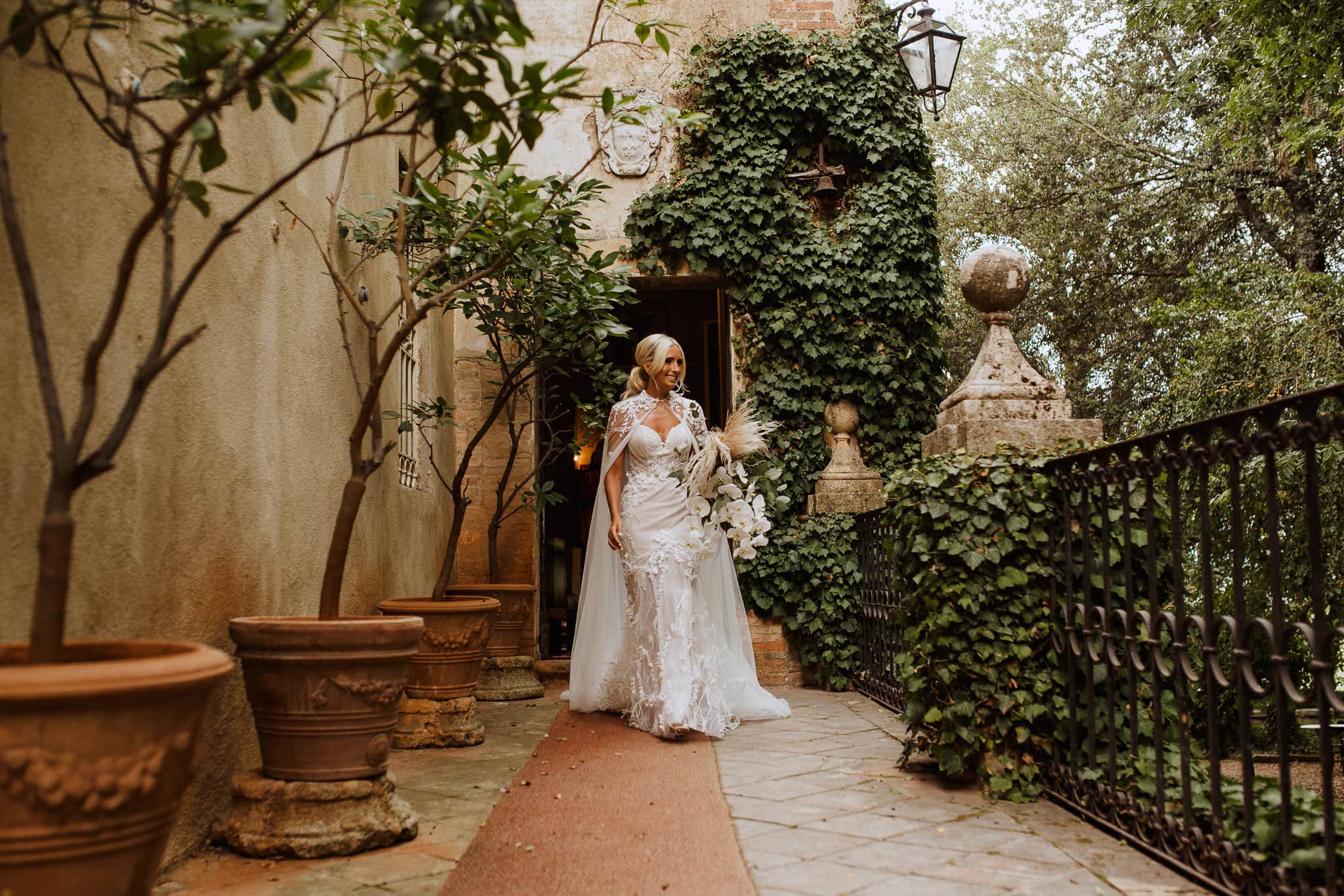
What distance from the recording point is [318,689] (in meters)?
3.07

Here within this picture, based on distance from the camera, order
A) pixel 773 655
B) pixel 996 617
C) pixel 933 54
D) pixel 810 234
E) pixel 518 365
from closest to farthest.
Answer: pixel 996 617 → pixel 518 365 → pixel 933 54 → pixel 773 655 → pixel 810 234

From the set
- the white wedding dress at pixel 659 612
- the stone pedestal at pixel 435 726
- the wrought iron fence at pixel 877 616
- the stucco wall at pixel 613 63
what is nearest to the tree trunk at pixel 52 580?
the stone pedestal at pixel 435 726

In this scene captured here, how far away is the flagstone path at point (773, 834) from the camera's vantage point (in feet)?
8.95

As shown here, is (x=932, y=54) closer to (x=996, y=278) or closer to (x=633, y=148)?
(x=633, y=148)

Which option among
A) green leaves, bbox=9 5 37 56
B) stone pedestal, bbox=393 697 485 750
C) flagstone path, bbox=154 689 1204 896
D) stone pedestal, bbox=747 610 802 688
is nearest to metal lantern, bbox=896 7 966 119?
stone pedestal, bbox=747 610 802 688

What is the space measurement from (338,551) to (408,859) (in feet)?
3.17

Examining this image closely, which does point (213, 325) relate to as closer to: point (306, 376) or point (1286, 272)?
point (306, 376)

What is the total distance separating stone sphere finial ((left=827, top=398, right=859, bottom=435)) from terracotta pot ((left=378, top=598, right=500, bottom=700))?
11.9 feet

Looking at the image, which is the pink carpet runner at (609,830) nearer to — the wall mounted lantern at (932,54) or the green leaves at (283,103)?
the green leaves at (283,103)

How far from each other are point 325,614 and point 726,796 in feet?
5.37

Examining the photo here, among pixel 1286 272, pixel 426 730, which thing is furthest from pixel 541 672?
pixel 1286 272

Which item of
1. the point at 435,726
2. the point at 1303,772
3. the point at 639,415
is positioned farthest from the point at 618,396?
the point at 1303,772

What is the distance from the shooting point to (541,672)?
7477 millimetres

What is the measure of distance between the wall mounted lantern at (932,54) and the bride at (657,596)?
9.83 ft
